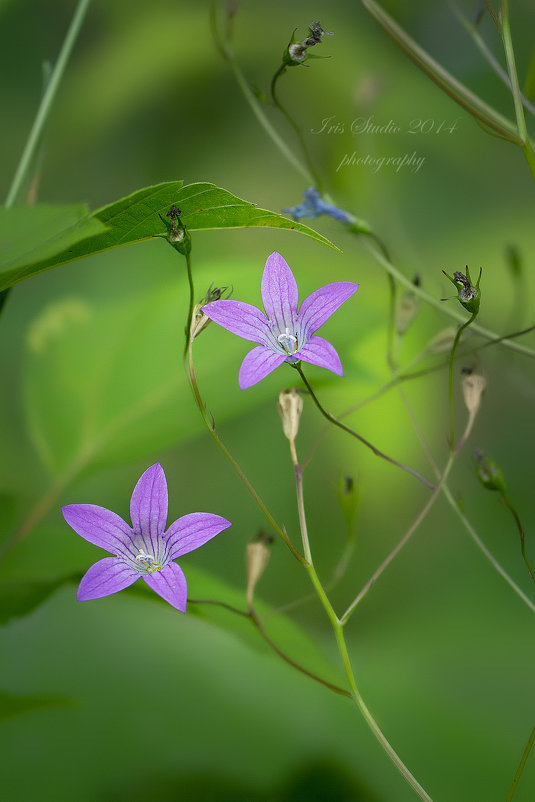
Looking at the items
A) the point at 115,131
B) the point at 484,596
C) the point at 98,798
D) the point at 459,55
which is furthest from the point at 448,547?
the point at 115,131

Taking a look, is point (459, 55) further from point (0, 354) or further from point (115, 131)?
point (0, 354)

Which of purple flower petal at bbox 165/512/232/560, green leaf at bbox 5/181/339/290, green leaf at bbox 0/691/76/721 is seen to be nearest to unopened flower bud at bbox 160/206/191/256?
green leaf at bbox 5/181/339/290

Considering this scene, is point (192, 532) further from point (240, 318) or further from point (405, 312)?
point (405, 312)

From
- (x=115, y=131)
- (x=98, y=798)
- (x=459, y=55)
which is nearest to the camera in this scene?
(x=98, y=798)

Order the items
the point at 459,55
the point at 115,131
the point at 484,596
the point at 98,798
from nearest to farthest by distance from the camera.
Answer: the point at 98,798, the point at 484,596, the point at 459,55, the point at 115,131

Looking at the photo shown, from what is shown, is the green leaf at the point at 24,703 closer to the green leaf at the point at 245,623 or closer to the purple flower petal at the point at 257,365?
the green leaf at the point at 245,623

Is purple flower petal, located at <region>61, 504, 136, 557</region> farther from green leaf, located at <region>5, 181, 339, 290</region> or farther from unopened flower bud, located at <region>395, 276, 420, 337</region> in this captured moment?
unopened flower bud, located at <region>395, 276, 420, 337</region>
